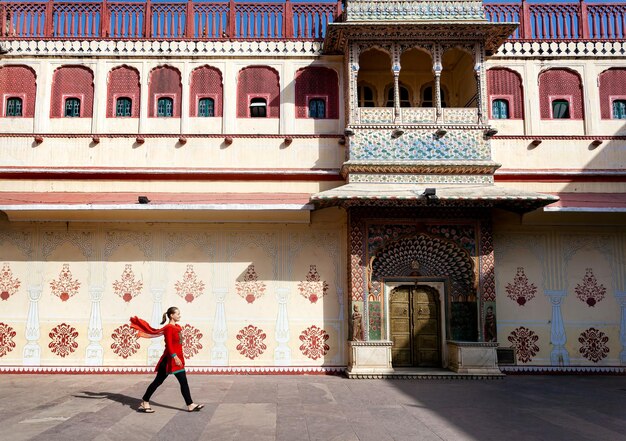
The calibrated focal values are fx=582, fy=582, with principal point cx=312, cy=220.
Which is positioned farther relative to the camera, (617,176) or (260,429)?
(617,176)

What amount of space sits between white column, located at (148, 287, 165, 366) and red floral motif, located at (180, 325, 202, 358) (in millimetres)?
488

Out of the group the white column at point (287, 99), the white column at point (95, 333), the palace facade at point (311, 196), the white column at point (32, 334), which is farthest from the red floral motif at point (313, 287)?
→ the white column at point (32, 334)

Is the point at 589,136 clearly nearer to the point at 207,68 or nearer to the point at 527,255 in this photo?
the point at 527,255

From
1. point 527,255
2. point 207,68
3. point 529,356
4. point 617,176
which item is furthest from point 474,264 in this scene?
point 207,68

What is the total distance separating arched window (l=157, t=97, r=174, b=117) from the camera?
12.6m

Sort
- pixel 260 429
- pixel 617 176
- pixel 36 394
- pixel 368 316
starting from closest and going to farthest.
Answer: pixel 260 429, pixel 36 394, pixel 368 316, pixel 617 176

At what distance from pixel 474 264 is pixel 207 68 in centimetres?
703

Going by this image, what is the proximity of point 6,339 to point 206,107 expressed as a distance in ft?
20.5

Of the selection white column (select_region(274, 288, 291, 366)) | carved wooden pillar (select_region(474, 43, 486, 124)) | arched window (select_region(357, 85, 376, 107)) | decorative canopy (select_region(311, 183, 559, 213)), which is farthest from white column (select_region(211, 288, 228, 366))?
carved wooden pillar (select_region(474, 43, 486, 124))

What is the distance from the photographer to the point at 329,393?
30.4ft

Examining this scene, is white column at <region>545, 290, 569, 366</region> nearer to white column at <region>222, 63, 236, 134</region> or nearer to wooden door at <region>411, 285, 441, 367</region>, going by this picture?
wooden door at <region>411, 285, 441, 367</region>

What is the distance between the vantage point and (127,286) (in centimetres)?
1182

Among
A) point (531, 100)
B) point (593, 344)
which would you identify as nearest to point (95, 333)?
point (593, 344)

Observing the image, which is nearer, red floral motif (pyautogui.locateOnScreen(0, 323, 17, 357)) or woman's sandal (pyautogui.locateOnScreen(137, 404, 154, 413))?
woman's sandal (pyautogui.locateOnScreen(137, 404, 154, 413))
